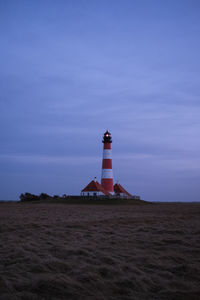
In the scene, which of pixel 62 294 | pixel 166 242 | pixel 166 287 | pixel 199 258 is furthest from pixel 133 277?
pixel 166 242

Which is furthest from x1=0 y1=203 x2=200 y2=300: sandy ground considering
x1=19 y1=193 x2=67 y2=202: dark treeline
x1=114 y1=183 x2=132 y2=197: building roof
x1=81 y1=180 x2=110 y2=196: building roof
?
x1=19 y1=193 x2=67 y2=202: dark treeline

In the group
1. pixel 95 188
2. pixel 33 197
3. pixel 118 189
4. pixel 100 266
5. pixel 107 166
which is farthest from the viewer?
pixel 33 197

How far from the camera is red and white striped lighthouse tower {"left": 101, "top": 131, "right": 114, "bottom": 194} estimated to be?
4850cm

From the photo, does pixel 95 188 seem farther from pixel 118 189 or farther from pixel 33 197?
pixel 33 197

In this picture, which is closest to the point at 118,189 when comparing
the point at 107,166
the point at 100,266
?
the point at 107,166

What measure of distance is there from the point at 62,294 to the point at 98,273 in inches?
45.5

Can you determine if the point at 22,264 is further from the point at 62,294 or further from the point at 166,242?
the point at 166,242

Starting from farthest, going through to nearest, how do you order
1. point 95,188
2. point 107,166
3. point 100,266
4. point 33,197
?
point 33,197 → point 95,188 → point 107,166 → point 100,266

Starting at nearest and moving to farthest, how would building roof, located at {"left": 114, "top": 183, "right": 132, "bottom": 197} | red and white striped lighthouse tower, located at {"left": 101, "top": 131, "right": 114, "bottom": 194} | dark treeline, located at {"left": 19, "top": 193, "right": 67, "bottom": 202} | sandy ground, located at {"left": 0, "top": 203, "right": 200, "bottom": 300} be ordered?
sandy ground, located at {"left": 0, "top": 203, "right": 200, "bottom": 300}, red and white striped lighthouse tower, located at {"left": 101, "top": 131, "right": 114, "bottom": 194}, building roof, located at {"left": 114, "top": 183, "right": 132, "bottom": 197}, dark treeline, located at {"left": 19, "top": 193, "right": 67, "bottom": 202}

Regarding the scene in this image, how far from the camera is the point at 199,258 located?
656 centimetres

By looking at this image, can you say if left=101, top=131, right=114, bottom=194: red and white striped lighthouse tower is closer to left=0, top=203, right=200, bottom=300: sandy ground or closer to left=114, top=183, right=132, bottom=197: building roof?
left=114, top=183, right=132, bottom=197: building roof

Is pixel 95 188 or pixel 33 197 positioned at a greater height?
pixel 95 188

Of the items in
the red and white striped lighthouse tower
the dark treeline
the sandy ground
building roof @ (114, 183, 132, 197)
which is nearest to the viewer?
the sandy ground

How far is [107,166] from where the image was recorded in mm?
48406
